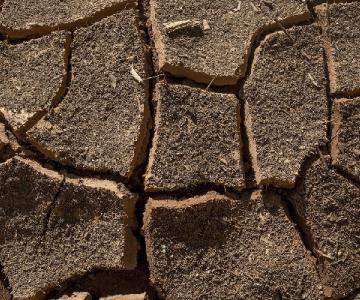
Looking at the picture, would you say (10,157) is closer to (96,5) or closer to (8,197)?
(8,197)

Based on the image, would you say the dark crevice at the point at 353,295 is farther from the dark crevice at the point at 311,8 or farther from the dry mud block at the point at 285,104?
the dark crevice at the point at 311,8

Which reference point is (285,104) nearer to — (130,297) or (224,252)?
(224,252)

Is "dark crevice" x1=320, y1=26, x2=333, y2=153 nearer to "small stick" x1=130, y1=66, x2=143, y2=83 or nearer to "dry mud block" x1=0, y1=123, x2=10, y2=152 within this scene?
"small stick" x1=130, y1=66, x2=143, y2=83

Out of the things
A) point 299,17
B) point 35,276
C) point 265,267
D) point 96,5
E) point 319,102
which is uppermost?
point 96,5

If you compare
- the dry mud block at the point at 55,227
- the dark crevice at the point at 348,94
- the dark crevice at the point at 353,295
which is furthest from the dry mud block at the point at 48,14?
the dark crevice at the point at 353,295

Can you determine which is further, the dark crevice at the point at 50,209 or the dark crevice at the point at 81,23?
the dark crevice at the point at 81,23

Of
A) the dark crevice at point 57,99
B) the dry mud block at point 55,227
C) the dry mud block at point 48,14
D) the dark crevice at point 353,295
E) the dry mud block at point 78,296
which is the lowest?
the dark crevice at point 353,295

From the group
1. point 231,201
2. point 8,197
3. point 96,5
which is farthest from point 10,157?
point 231,201
